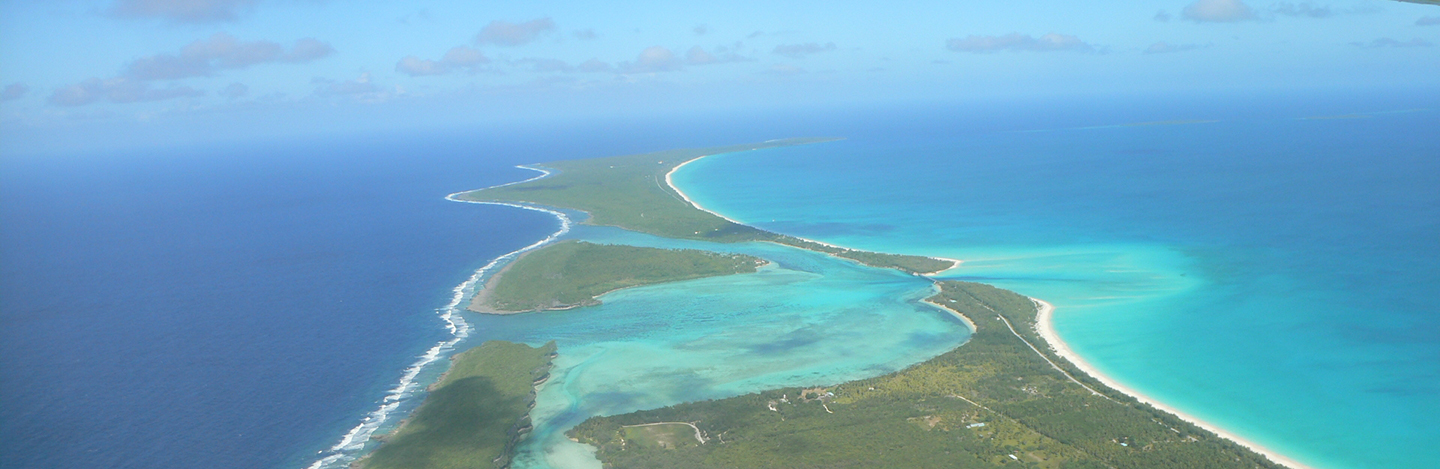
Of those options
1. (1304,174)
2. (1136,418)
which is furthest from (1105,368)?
(1304,174)

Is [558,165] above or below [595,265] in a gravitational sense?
above

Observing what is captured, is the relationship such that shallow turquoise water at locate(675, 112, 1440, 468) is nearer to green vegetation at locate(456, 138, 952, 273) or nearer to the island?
the island

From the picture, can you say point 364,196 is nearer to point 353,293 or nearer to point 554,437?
point 353,293

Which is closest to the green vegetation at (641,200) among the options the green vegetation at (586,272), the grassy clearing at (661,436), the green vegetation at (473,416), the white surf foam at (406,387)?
the green vegetation at (586,272)

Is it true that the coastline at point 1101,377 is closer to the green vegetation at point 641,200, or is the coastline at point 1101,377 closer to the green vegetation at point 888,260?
the green vegetation at point 888,260

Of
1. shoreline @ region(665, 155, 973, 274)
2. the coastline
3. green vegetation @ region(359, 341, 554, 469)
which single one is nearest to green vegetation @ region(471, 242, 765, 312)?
shoreline @ region(665, 155, 973, 274)
